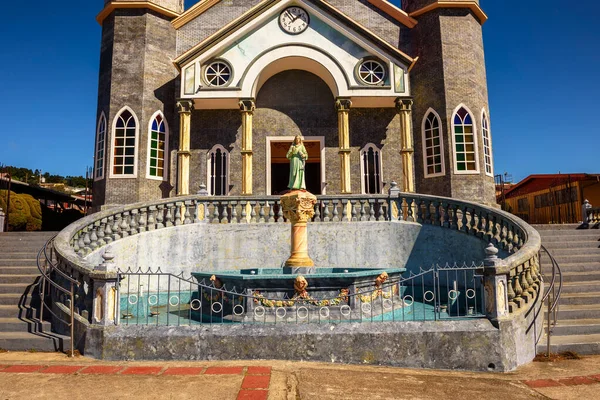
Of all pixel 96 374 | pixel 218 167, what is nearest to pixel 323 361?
pixel 96 374

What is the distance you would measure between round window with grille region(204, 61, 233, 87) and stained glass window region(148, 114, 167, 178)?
119 inches

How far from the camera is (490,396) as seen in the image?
16.1 feet

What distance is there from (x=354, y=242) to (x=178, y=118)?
33.9 ft

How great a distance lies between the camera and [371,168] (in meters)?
17.8

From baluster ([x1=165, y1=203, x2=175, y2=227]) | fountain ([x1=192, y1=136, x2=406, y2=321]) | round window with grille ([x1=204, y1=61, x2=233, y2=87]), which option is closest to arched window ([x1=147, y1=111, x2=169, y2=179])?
round window with grille ([x1=204, y1=61, x2=233, y2=87])

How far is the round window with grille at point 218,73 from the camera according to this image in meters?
16.5

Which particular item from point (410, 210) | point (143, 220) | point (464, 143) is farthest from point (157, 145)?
point (464, 143)

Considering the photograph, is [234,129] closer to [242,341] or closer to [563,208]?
[242,341]

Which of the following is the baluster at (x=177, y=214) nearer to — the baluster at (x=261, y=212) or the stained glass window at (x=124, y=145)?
the baluster at (x=261, y=212)

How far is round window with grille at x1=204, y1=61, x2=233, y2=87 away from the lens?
16.5 m

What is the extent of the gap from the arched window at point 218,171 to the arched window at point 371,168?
599cm

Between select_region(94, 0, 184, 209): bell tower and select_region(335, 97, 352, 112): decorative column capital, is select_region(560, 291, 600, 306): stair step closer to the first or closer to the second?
select_region(335, 97, 352, 112): decorative column capital

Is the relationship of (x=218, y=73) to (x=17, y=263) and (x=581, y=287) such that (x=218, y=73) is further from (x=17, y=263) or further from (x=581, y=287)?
(x=581, y=287)

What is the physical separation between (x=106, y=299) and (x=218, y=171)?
11.9m
